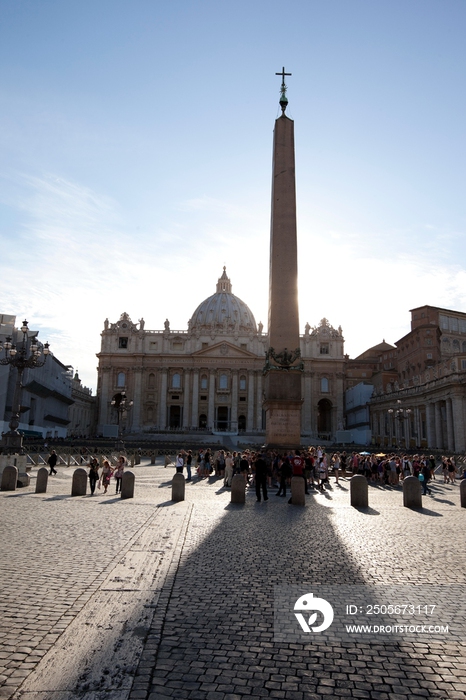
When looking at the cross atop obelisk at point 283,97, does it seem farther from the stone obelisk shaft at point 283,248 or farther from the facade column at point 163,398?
the facade column at point 163,398

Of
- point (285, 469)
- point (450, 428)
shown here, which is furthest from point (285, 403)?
point (450, 428)

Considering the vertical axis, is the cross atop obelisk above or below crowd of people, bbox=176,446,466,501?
above

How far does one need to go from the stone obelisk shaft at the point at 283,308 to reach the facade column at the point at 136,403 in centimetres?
6128

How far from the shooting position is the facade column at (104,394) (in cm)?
7950

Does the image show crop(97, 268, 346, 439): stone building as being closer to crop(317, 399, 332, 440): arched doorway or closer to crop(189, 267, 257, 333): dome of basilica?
crop(317, 399, 332, 440): arched doorway

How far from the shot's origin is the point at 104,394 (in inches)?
3204

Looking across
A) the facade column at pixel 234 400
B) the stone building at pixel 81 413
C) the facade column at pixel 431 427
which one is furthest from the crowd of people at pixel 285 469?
the stone building at pixel 81 413

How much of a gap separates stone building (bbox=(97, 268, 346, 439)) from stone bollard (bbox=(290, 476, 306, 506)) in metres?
65.4

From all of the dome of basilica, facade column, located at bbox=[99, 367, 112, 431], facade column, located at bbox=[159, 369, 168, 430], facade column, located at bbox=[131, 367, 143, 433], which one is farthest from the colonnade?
the dome of basilica

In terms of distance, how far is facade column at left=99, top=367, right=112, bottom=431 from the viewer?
261ft

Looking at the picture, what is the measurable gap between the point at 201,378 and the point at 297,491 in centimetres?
6973

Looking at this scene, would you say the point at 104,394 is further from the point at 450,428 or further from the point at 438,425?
the point at 450,428

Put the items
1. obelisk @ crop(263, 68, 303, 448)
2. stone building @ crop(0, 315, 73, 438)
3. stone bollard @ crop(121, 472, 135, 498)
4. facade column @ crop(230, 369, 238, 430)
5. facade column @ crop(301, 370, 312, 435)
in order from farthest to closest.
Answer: facade column @ crop(230, 369, 238, 430) → facade column @ crop(301, 370, 312, 435) → stone building @ crop(0, 315, 73, 438) → obelisk @ crop(263, 68, 303, 448) → stone bollard @ crop(121, 472, 135, 498)

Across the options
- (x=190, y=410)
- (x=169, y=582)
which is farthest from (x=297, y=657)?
(x=190, y=410)
